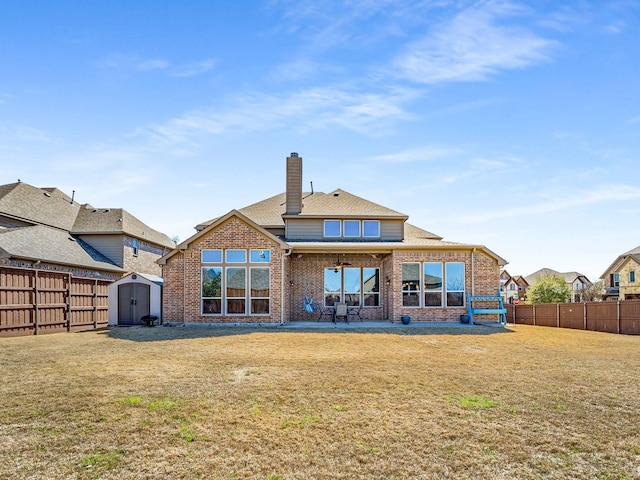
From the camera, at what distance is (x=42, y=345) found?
11.8m

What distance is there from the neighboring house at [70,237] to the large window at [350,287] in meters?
8.01

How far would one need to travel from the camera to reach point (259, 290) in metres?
17.0

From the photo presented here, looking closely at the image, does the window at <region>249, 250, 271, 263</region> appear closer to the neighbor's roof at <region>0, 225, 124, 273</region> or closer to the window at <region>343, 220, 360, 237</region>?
the window at <region>343, 220, 360, 237</region>

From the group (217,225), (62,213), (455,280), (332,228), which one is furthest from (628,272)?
(62,213)

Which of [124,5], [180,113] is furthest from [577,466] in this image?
[180,113]

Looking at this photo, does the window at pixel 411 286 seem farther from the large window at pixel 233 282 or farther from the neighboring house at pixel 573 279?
the neighboring house at pixel 573 279

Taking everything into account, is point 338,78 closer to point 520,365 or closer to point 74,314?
point 520,365

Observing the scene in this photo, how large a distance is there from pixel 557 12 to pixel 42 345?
50.4 feet

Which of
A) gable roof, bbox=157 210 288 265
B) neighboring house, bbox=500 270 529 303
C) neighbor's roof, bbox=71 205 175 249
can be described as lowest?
neighboring house, bbox=500 270 529 303

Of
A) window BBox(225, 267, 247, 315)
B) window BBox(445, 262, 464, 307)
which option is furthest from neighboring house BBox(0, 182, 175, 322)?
window BBox(445, 262, 464, 307)

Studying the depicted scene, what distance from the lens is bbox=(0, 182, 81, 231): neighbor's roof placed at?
68.3 ft

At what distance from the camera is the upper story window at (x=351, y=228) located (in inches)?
815

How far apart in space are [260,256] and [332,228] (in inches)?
193

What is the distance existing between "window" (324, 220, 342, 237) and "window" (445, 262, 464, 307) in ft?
17.6
